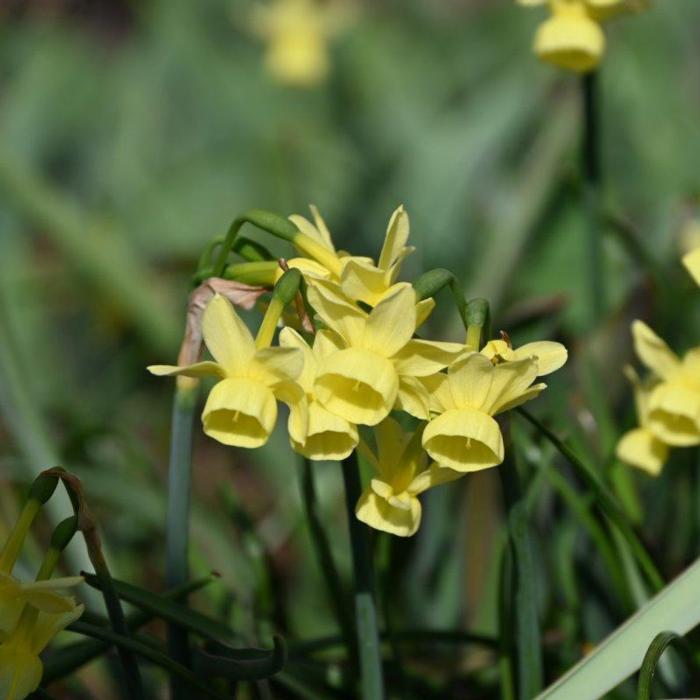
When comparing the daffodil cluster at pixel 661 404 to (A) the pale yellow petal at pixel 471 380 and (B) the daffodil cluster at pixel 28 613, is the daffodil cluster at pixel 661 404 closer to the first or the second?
(A) the pale yellow petal at pixel 471 380

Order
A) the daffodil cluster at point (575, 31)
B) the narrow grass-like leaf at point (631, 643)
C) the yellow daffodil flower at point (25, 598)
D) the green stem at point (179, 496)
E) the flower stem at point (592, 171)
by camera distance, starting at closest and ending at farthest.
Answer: the yellow daffodil flower at point (25, 598)
the narrow grass-like leaf at point (631, 643)
the green stem at point (179, 496)
the daffodil cluster at point (575, 31)
the flower stem at point (592, 171)

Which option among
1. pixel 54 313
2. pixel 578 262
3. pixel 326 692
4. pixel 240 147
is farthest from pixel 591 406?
pixel 240 147

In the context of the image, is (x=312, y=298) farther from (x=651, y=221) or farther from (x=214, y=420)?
(x=651, y=221)

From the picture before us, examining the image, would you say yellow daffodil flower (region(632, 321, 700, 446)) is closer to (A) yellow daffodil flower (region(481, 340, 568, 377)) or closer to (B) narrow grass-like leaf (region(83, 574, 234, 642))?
(A) yellow daffodil flower (region(481, 340, 568, 377))

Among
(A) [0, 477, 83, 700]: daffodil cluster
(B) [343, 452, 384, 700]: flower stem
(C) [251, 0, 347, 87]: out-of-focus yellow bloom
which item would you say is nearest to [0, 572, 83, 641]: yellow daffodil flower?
(A) [0, 477, 83, 700]: daffodil cluster

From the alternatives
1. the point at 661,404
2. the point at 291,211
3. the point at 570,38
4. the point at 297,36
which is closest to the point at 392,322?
the point at 661,404

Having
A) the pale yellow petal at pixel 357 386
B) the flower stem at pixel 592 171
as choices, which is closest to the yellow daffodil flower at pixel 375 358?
the pale yellow petal at pixel 357 386
